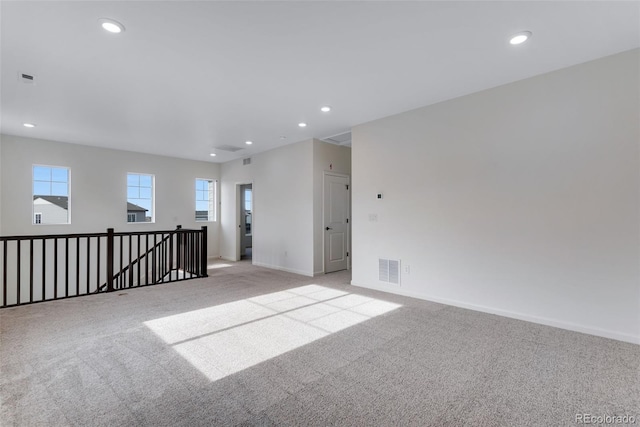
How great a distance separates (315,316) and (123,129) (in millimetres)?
4832

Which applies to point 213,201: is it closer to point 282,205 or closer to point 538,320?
point 282,205

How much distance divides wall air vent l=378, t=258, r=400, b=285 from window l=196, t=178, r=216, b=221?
19.0ft

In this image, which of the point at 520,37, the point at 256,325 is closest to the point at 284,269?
the point at 256,325

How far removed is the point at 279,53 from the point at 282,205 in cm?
409

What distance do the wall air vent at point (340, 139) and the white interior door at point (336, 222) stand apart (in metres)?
0.72

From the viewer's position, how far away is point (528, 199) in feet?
11.1

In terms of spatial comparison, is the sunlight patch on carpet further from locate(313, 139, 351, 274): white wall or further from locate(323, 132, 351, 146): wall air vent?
locate(323, 132, 351, 146): wall air vent

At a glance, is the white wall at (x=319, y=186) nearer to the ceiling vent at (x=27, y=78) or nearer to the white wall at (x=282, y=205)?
the white wall at (x=282, y=205)

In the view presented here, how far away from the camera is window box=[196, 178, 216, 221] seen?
27.9ft

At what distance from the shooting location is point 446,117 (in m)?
4.05

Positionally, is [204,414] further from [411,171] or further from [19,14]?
[411,171]

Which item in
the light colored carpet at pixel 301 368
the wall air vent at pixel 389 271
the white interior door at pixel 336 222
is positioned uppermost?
the white interior door at pixel 336 222

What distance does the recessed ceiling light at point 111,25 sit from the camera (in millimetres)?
2367

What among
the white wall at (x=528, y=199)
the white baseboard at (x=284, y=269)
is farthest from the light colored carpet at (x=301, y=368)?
the white baseboard at (x=284, y=269)
